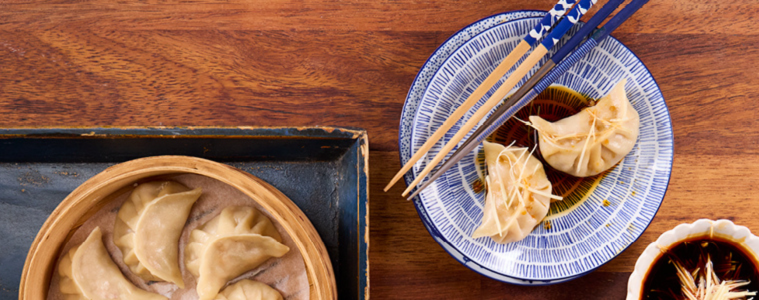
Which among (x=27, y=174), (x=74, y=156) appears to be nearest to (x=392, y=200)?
(x=74, y=156)

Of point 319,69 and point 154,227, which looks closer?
point 154,227

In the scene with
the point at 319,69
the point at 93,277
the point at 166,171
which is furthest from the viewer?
the point at 319,69

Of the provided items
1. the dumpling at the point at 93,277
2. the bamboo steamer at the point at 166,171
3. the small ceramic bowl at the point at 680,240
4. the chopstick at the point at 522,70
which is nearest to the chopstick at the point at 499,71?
the chopstick at the point at 522,70

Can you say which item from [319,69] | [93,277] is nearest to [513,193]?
[319,69]

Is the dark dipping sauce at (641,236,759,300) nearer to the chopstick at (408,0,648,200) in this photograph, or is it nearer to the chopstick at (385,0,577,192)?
the chopstick at (408,0,648,200)

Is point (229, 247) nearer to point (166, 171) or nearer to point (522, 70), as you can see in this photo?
point (166, 171)

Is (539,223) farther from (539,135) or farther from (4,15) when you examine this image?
(4,15)
